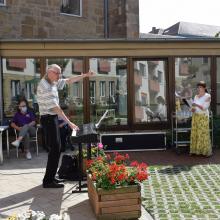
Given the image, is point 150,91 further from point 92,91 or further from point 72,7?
point 72,7

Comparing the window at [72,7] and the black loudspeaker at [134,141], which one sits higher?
the window at [72,7]

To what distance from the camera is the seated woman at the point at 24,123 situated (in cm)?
1034

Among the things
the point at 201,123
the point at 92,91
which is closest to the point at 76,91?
the point at 92,91

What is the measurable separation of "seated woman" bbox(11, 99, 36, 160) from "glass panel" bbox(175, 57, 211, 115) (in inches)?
150

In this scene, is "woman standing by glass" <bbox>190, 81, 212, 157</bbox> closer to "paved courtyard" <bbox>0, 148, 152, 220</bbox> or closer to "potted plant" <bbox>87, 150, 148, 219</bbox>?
"paved courtyard" <bbox>0, 148, 152, 220</bbox>

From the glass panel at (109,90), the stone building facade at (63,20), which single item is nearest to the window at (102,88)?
the glass panel at (109,90)

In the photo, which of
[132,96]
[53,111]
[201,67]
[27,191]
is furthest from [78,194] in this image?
[201,67]

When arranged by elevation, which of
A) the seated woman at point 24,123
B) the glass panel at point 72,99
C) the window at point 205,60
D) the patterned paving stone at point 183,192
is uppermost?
the window at point 205,60

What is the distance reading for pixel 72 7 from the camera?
17.2m

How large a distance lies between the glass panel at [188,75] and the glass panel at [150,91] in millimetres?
366

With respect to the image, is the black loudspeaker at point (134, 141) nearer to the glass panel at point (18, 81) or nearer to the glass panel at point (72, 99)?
the glass panel at point (72, 99)

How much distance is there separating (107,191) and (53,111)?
6.42ft

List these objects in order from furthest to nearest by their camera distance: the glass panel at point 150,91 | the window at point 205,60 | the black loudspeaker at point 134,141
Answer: the window at point 205,60, the glass panel at point 150,91, the black loudspeaker at point 134,141

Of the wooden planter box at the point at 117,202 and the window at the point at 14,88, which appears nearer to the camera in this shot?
the wooden planter box at the point at 117,202
